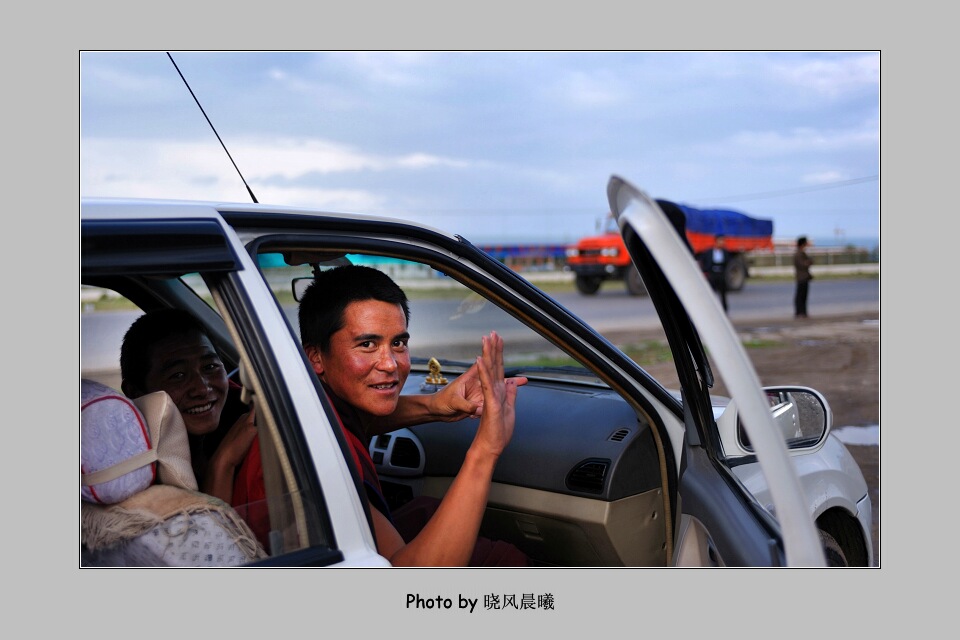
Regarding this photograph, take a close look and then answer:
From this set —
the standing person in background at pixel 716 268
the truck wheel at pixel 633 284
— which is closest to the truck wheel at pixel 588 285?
the truck wheel at pixel 633 284

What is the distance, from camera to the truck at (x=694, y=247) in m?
20.6

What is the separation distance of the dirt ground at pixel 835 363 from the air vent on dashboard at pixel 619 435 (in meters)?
2.00

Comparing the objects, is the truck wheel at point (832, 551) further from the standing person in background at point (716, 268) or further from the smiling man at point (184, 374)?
the standing person in background at point (716, 268)

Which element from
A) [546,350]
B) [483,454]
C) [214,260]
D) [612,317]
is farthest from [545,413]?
[612,317]

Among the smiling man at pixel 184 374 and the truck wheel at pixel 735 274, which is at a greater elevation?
the truck wheel at pixel 735 274

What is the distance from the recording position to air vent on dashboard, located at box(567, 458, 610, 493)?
2664 millimetres

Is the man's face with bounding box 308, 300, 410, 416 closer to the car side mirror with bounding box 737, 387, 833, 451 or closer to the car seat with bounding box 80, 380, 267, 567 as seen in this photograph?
the car seat with bounding box 80, 380, 267, 567

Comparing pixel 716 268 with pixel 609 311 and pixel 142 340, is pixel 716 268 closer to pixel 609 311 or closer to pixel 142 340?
pixel 609 311

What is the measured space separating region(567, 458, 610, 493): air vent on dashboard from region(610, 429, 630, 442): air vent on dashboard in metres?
0.08

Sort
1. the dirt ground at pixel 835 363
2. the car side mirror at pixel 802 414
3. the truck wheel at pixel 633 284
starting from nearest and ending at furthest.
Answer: the car side mirror at pixel 802 414 < the dirt ground at pixel 835 363 < the truck wheel at pixel 633 284

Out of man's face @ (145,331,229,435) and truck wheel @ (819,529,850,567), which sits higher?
man's face @ (145,331,229,435)

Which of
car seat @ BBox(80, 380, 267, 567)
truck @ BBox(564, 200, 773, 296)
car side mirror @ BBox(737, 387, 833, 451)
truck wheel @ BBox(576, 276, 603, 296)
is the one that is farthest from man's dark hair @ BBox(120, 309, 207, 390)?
truck wheel @ BBox(576, 276, 603, 296)

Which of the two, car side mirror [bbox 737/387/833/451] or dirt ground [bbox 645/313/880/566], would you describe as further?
dirt ground [bbox 645/313/880/566]

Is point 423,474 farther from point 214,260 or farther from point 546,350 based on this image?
point 546,350
